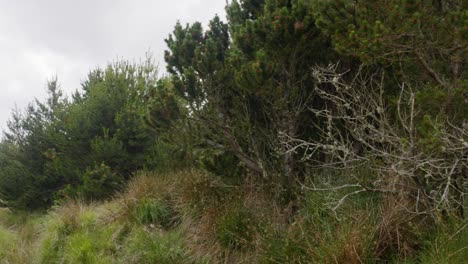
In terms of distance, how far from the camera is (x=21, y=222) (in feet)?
38.0

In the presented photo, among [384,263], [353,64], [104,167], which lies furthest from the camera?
[104,167]

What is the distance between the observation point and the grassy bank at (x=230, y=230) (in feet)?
11.4

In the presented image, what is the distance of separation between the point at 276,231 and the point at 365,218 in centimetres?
99

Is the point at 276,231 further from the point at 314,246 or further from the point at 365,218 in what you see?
the point at 365,218

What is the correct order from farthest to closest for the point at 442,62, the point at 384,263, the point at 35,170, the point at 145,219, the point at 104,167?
the point at 35,170, the point at 104,167, the point at 145,219, the point at 442,62, the point at 384,263

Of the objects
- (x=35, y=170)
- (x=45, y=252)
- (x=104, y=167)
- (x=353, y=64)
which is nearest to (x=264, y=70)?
(x=353, y=64)

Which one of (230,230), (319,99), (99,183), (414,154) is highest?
(99,183)

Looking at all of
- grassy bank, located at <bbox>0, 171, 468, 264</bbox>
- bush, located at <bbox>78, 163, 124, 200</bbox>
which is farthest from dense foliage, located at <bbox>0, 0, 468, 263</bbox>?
bush, located at <bbox>78, 163, 124, 200</bbox>

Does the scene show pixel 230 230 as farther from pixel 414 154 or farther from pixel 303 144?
pixel 414 154

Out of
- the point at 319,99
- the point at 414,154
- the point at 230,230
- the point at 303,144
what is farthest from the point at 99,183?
the point at 414,154

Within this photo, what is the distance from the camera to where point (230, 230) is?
4.84 meters

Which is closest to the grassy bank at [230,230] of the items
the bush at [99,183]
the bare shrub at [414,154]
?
the bare shrub at [414,154]

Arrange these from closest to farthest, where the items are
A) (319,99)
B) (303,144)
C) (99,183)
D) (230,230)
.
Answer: (303,144), (230,230), (319,99), (99,183)

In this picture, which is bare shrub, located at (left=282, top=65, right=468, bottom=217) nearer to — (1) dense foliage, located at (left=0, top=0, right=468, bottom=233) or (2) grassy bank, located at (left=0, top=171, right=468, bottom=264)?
(1) dense foliage, located at (left=0, top=0, right=468, bottom=233)
